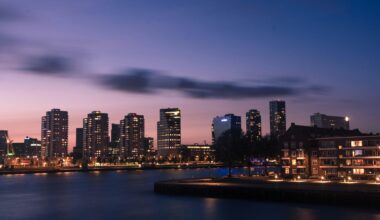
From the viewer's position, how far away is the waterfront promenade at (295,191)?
3278 inches

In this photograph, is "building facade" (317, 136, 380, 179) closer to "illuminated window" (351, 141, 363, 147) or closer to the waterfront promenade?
"illuminated window" (351, 141, 363, 147)

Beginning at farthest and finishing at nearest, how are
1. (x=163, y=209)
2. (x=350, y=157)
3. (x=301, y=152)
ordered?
(x=301, y=152) → (x=350, y=157) → (x=163, y=209)

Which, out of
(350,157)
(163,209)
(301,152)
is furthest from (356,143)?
(163,209)

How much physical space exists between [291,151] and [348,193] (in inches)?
1906

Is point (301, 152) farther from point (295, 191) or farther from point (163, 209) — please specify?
point (163, 209)

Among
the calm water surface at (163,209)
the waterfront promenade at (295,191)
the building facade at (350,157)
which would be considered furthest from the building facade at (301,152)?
the calm water surface at (163,209)

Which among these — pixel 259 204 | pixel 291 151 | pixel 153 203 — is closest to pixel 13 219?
pixel 153 203

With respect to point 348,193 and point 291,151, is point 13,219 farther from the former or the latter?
point 291,151

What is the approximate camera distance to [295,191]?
306 feet

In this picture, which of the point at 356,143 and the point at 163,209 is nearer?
the point at 163,209

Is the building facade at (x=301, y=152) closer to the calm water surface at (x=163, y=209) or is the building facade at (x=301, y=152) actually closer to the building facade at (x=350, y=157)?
the building facade at (x=350, y=157)

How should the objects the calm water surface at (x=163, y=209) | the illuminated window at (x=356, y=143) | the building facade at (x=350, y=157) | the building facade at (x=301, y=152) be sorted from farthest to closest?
the building facade at (x=301, y=152) < the illuminated window at (x=356, y=143) < the building facade at (x=350, y=157) < the calm water surface at (x=163, y=209)

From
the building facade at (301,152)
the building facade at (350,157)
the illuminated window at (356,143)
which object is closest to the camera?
the building facade at (350,157)

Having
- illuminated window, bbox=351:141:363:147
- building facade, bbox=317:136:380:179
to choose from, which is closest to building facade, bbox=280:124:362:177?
building facade, bbox=317:136:380:179
